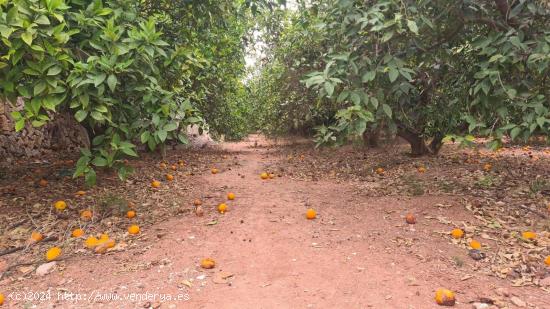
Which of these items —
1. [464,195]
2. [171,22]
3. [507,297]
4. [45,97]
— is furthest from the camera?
[171,22]

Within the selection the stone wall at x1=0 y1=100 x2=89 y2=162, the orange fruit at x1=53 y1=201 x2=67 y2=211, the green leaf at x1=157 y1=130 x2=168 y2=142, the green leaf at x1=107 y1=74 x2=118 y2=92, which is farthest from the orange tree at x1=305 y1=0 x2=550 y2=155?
the stone wall at x1=0 y1=100 x2=89 y2=162

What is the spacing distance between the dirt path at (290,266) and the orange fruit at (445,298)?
44 mm

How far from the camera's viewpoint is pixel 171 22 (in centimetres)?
589

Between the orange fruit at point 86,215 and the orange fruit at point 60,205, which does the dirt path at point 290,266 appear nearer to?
the orange fruit at point 86,215

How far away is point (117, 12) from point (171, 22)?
2450 mm

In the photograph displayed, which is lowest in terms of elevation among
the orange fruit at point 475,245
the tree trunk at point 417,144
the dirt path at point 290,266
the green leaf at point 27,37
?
the dirt path at point 290,266

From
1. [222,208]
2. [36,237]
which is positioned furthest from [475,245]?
[36,237]

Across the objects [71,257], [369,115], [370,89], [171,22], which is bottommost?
[71,257]

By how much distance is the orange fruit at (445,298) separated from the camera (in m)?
2.48

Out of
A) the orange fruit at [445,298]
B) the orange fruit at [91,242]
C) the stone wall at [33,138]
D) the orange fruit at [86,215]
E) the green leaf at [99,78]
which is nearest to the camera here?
the orange fruit at [445,298]

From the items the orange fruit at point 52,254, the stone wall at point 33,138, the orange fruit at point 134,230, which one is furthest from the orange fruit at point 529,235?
the stone wall at point 33,138

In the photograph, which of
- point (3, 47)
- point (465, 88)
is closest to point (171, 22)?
point (3, 47)

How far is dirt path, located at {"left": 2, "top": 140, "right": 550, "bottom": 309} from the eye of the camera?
264cm

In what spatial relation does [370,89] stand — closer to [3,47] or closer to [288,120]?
[3,47]
